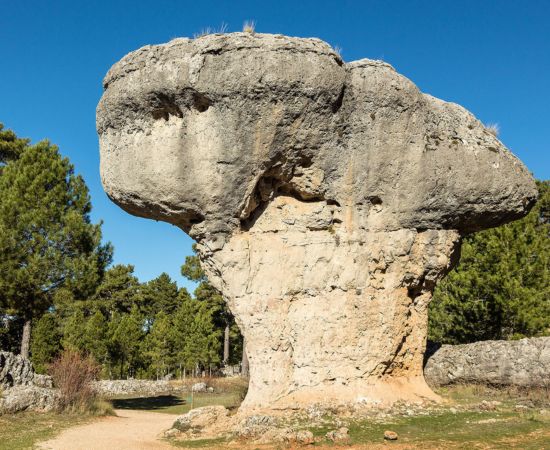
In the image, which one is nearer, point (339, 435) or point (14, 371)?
point (339, 435)

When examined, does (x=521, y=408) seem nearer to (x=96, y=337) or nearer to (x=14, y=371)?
(x=14, y=371)

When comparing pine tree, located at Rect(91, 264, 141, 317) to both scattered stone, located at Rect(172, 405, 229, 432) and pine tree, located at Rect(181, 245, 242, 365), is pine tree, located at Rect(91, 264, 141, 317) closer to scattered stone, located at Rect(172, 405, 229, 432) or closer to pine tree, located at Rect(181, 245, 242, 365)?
pine tree, located at Rect(181, 245, 242, 365)

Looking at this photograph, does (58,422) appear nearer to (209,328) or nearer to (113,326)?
(113,326)

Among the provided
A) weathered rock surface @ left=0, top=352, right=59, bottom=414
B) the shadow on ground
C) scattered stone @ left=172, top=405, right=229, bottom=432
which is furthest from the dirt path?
the shadow on ground

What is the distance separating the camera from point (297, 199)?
43.9 ft

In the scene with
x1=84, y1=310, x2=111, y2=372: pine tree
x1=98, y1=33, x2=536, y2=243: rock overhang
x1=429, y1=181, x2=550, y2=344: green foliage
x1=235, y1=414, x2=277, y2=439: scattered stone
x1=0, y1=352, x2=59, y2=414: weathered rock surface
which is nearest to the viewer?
x1=235, y1=414, x2=277, y2=439: scattered stone

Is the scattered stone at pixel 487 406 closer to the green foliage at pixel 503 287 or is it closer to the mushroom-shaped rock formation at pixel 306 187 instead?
the mushroom-shaped rock formation at pixel 306 187

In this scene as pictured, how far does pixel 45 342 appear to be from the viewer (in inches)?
1135

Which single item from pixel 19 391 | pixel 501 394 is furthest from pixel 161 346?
pixel 501 394

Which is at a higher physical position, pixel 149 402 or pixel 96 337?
pixel 96 337

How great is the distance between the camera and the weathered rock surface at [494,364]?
12961 millimetres

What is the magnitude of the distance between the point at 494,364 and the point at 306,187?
6531mm

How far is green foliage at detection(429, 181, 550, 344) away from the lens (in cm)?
1938

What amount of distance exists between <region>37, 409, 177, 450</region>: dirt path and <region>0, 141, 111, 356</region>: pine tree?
7.50m
